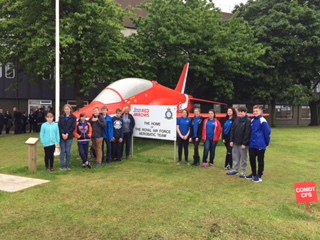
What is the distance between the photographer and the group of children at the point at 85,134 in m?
8.48

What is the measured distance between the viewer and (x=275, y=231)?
15.9ft

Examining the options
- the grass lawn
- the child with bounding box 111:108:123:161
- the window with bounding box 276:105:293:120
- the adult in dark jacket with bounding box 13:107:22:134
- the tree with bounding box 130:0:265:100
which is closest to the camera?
the grass lawn

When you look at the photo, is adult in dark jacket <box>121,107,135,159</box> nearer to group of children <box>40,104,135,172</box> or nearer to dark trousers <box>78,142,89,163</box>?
group of children <box>40,104,135,172</box>

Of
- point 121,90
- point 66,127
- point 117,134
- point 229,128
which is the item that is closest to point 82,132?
point 66,127

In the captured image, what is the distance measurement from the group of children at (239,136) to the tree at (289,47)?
1877 centimetres

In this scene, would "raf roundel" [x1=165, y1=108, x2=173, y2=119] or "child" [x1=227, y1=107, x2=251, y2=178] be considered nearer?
"child" [x1=227, y1=107, x2=251, y2=178]

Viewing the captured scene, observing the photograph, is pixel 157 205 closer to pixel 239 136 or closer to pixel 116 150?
pixel 239 136

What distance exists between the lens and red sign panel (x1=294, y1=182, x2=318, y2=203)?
5730mm

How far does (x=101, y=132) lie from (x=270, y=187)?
193 inches

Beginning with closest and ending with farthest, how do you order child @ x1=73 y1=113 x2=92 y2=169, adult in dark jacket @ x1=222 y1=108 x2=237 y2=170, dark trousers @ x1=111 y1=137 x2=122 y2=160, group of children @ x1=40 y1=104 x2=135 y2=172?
group of children @ x1=40 y1=104 x2=135 y2=172 → child @ x1=73 y1=113 x2=92 y2=169 → adult in dark jacket @ x1=222 y1=108 x2=237 y2=170 → dark trousers @ x1=111 y1=137 x2=122 y2=160

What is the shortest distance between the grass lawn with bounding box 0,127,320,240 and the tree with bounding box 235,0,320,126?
19.1m

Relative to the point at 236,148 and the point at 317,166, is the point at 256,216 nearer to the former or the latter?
the point at 236,148

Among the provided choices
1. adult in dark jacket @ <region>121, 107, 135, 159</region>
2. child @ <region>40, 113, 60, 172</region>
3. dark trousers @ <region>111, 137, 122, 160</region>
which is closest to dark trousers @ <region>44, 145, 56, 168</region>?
child @ <region>40, 113, 60, 172</region>

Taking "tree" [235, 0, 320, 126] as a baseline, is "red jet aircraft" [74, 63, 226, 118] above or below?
below
